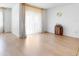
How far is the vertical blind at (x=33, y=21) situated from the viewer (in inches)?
66.3

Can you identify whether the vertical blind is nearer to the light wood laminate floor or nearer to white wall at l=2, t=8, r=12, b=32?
the light wood laminate floor

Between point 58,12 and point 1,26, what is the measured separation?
3.62 feet

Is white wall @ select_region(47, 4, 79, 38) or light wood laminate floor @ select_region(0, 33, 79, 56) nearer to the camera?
white wall @ select_region(47, 4, 79, 38)

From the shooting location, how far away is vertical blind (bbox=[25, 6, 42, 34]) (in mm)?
1685

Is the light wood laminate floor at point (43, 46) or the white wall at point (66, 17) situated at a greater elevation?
the white wall at point (66, 17)

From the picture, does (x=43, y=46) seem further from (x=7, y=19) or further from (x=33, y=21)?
(x=7, y=19)

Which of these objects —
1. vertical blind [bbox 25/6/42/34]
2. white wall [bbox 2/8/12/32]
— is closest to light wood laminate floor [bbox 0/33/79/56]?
vertical blind [bbox 25/6/42/34]

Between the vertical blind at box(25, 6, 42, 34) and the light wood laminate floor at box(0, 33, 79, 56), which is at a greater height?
the vertical blind at box(25, 6, 42, 34)

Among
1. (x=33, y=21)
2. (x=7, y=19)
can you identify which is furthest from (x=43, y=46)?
(x=7, y=19)

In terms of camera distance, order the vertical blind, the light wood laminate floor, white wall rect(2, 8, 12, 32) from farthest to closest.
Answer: the light wood laminate floor, the vertical blind, white wall rect(2, 8, 12, 32)

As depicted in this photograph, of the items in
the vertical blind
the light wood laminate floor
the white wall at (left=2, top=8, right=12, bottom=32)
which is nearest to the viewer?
the white wall at (left=2, top=8, right=12, bottom=32)

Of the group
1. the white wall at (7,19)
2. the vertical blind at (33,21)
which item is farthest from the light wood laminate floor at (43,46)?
the white wall at (7,19)

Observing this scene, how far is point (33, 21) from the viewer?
1733mm

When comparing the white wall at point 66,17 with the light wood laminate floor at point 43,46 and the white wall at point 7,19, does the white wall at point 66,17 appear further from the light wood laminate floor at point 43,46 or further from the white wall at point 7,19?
the white wall at point 7,19
